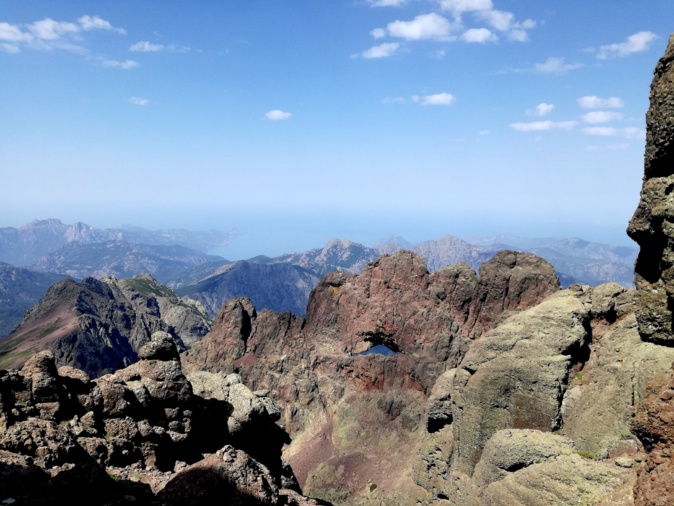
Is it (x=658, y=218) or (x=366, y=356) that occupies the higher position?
(x=658, y=218)

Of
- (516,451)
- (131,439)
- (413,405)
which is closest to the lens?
(131,439)

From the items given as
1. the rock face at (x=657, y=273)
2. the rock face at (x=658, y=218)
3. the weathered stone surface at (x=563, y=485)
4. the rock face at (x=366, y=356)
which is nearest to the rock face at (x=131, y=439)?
the weathered stone surface at (x=563, y=485)

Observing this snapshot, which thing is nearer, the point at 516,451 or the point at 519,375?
the point at 516,451

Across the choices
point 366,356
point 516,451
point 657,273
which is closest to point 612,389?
point 516,451

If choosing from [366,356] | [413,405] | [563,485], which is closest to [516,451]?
[563,485]

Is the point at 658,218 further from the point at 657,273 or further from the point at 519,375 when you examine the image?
the point at 519,375

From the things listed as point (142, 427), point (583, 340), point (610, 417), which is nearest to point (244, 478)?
point (142, 427)

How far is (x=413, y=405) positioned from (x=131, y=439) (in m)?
61.0

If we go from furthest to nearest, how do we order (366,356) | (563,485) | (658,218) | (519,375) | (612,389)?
(366,356) < (519,375) < (612,389) < (563,485) < (658,218)

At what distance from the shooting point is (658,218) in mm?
17203

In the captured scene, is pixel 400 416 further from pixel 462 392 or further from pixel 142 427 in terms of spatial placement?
pixel 142 427

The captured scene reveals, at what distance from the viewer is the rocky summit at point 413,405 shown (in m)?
18.0

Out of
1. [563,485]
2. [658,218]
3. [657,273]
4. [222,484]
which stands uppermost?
[658,218]

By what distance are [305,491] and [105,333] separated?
156 m
